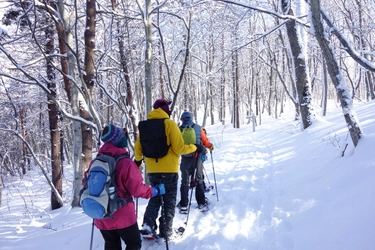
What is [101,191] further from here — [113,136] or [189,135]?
[189,135]

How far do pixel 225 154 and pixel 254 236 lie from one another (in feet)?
21.4

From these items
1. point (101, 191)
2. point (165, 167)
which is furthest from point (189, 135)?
point (101, 191)

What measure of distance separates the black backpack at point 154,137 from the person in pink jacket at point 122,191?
2.30 feet

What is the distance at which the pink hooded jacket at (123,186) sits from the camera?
2.65 m

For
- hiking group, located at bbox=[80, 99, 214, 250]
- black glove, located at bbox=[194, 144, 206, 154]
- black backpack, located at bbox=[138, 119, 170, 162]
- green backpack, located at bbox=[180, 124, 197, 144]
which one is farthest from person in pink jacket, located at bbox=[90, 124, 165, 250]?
black glove, located at bbox=[194, 144, 206, 154]

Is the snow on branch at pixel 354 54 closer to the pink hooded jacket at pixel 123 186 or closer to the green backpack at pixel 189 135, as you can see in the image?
the green backpack at pixel 189 135

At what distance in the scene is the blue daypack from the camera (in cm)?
240

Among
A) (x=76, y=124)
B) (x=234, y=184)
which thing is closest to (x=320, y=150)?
(x=234, y=184)

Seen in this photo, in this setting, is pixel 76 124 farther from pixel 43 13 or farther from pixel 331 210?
pixel 331 210

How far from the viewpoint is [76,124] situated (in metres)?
6.57

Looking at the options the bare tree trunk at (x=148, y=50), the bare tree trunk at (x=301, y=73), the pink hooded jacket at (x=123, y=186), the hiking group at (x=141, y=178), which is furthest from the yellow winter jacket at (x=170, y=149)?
the bare tree trunk at (x=301, y=73)

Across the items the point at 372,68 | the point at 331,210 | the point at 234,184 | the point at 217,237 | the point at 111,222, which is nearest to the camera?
the point at 111,222

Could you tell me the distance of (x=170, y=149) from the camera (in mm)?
3697

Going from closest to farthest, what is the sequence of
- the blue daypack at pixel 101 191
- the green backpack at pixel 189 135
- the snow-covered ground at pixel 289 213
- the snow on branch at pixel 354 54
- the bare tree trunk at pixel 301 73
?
the blue daypack at pixel 101 191, the snow-covered ground at pixel 289 213, the snow on branch at pixel 354 54, the green backpack at pixel 189 135, the bare tree trunk at pixel 301 73
